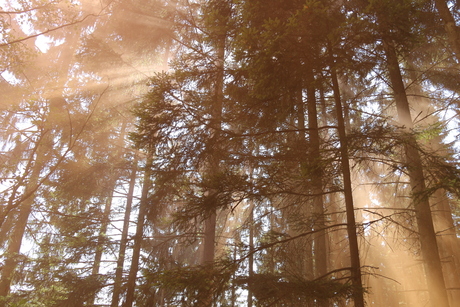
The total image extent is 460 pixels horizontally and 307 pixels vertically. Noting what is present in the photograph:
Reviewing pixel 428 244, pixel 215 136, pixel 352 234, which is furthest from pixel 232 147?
pixel 428 244

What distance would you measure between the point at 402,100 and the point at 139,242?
28.7 ft

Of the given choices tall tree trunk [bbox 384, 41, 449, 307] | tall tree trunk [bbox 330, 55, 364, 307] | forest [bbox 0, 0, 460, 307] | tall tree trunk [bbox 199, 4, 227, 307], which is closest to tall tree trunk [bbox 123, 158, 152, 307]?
forest [bbox 0, 0, 460, 307]

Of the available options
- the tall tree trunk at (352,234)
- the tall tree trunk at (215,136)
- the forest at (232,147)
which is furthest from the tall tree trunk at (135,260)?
the tall tree trunk at (352,234)

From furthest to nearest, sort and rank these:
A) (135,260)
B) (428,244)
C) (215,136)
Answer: (135,260) → (428,244) → (215,136)

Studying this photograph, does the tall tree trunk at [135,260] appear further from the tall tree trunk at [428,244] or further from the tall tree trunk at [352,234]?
the tall tree trunk at [428,244]

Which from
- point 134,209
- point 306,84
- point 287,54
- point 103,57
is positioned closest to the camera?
point 287,54

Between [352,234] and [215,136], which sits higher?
[215,136]

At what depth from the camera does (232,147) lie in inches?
240

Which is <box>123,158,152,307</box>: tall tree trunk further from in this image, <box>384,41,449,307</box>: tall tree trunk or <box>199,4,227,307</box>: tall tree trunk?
<box>384,41,449,307</box>: tall tree trunk

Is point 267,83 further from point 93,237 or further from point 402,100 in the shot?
point 93,237

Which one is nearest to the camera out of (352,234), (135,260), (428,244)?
(352,234)

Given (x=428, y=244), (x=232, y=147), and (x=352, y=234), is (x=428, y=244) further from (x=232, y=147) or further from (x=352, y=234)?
(x=232, y=147)

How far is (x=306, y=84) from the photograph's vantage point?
556cm

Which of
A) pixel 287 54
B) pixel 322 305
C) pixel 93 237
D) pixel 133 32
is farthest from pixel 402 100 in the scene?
pixel 93 237
